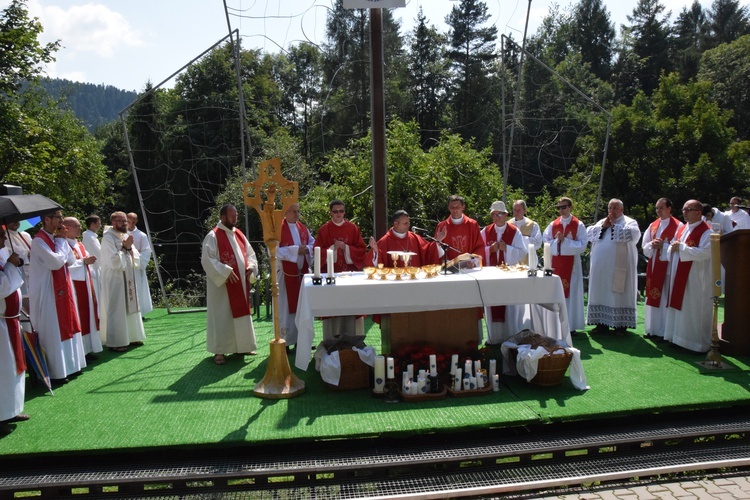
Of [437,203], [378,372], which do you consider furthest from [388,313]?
[437,203]

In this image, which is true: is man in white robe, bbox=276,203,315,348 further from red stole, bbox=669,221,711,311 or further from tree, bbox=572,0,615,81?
tree, bbox=572,0,615,81

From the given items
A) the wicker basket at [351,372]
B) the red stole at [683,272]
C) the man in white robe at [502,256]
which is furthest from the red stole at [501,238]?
the wicker basket at [351,372]

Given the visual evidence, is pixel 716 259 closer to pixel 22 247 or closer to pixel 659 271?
pixel 659 271

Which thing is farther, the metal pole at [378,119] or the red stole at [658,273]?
the red stole at [658,273]

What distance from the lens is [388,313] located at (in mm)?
6445

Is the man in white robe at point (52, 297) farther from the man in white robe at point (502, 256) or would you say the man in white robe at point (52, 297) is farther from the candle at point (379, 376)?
the man in white robe at point (502, 256)

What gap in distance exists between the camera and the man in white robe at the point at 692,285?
24.1 feet

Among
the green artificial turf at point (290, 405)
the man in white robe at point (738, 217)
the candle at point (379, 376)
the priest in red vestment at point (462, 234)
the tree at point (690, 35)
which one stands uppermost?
the tree at point (690, 35)

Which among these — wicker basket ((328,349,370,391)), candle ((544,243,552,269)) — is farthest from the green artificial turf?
candle ((544,243,552,269))

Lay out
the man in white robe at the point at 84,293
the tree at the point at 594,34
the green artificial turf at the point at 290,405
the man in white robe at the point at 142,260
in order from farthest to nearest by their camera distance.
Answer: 1. the tree at the point at 594,34
2. the man in white robe at the point at 142,260
3. the man in white robe at the point at 84,293
4. the green artificial turf at the point at 290,405

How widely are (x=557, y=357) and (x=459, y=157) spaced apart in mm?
8153

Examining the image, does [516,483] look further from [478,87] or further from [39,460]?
[478,87]

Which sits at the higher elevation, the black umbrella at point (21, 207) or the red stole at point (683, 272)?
the black umbrella at point (21, 207)

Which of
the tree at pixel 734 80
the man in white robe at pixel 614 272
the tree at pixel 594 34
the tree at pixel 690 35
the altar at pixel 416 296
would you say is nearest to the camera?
the altar at pixel 416 296
